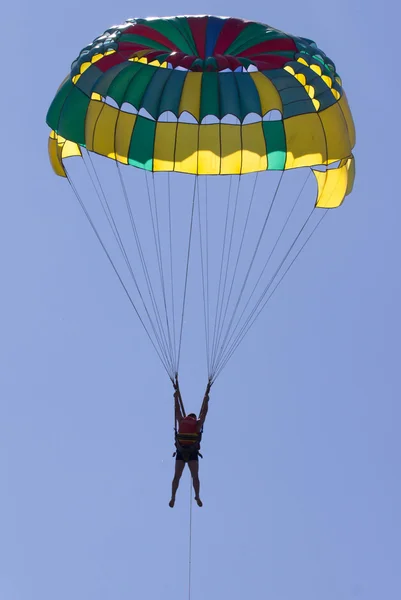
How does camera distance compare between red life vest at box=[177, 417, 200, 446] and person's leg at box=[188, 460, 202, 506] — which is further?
person's leg at box=[188, 460, 202, 506]

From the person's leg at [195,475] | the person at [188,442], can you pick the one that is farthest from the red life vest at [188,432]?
the person's leg at [195,475]

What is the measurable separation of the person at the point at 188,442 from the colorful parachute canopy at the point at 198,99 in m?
3.93

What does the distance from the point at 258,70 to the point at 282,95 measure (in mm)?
592

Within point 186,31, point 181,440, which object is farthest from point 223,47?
point 181,440

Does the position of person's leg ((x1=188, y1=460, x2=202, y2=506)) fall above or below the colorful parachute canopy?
below

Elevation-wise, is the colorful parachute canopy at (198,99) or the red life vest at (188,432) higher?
the colorful parachute canopy at (198,99)

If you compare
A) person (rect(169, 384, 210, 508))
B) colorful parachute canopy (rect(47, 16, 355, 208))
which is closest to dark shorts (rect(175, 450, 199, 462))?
person (rect(169, 384, 210, 508))

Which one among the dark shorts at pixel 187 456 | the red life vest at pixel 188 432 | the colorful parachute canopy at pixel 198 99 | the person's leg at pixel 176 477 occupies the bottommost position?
the person's leg at pixel 176 477

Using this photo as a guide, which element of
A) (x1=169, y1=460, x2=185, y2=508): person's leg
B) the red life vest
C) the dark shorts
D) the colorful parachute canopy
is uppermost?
the colorful parachute canopy

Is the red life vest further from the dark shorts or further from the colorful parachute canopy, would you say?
the colorful parachute canopy

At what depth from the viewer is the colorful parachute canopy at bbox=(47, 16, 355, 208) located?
25.6 m

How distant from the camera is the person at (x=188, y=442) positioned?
25.4 meters

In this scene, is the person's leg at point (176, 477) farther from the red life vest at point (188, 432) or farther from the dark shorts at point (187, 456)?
the red life vest at point (188, 432)

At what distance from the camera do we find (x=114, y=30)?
26.3 meters
